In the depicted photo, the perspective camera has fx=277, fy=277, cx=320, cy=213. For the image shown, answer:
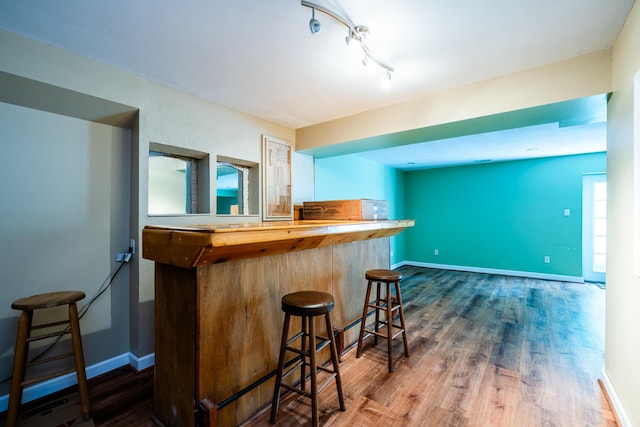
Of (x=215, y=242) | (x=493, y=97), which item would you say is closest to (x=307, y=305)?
(x=215, y=242)

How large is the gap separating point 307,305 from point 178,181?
2215mm

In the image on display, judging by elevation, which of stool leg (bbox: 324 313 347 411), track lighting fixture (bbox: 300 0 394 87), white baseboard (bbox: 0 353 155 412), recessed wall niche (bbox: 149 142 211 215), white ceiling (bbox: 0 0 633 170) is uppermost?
white ceiling (bbox: 0 0 633 170)

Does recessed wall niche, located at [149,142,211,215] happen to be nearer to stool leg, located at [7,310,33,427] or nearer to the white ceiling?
the white ceiling

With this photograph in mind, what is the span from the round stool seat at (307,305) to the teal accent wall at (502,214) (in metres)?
5.34

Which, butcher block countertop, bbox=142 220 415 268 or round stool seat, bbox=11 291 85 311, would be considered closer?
butcher block countertop, bbox=142 220 415 268

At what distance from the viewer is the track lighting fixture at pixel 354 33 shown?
143 centimetres

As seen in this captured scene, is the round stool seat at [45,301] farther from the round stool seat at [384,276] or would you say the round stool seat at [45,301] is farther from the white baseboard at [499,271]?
the white baseboard at [499,271]

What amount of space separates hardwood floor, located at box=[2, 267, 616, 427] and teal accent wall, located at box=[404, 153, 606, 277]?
191cm

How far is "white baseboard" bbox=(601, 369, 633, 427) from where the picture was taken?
1.55 metres

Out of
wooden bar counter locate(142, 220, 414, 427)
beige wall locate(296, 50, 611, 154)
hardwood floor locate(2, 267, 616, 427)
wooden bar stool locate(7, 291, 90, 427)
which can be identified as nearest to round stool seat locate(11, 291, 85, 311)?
wooden bar stool locate(7, 291, 90, 427)

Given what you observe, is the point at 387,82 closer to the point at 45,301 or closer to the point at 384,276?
the point at 384,276

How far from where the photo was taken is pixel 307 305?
1.60 meters

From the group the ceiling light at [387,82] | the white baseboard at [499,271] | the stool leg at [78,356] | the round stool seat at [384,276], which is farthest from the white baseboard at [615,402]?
the white baseboard at [499,271]

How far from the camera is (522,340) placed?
2762 millimetres
